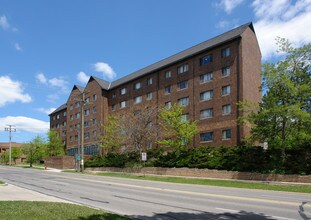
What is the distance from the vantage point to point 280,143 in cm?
2922

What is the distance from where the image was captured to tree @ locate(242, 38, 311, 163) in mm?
28328

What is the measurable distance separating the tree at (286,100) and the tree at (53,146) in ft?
195

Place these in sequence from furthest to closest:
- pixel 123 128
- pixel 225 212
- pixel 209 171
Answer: pixel 123 128 < pixel 209 171 < pixel 225 212

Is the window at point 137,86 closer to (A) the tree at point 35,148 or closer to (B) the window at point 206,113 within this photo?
(B) the window at point 206,113

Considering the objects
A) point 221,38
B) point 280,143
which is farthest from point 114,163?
point 280,143

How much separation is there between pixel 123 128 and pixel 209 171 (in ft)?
51.7

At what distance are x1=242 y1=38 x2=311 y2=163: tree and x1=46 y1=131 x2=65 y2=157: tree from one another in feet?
195

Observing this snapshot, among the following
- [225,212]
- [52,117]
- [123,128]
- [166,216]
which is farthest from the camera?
[52,117]

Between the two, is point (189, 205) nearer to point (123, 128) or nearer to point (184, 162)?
point (184, 162)

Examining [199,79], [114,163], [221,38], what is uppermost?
[221,38]

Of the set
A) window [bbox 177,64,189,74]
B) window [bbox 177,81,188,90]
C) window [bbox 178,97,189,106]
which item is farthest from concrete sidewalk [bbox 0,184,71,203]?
window [bbox 177,64,189,74]

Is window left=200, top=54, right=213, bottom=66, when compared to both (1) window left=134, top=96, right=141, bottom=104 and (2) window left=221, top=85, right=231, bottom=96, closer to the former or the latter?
(2) window left=221, top=85, right=231, bottom=96

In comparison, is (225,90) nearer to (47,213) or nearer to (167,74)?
(167,74)

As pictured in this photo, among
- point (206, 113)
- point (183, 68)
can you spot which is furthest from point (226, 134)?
point (183, 68)
